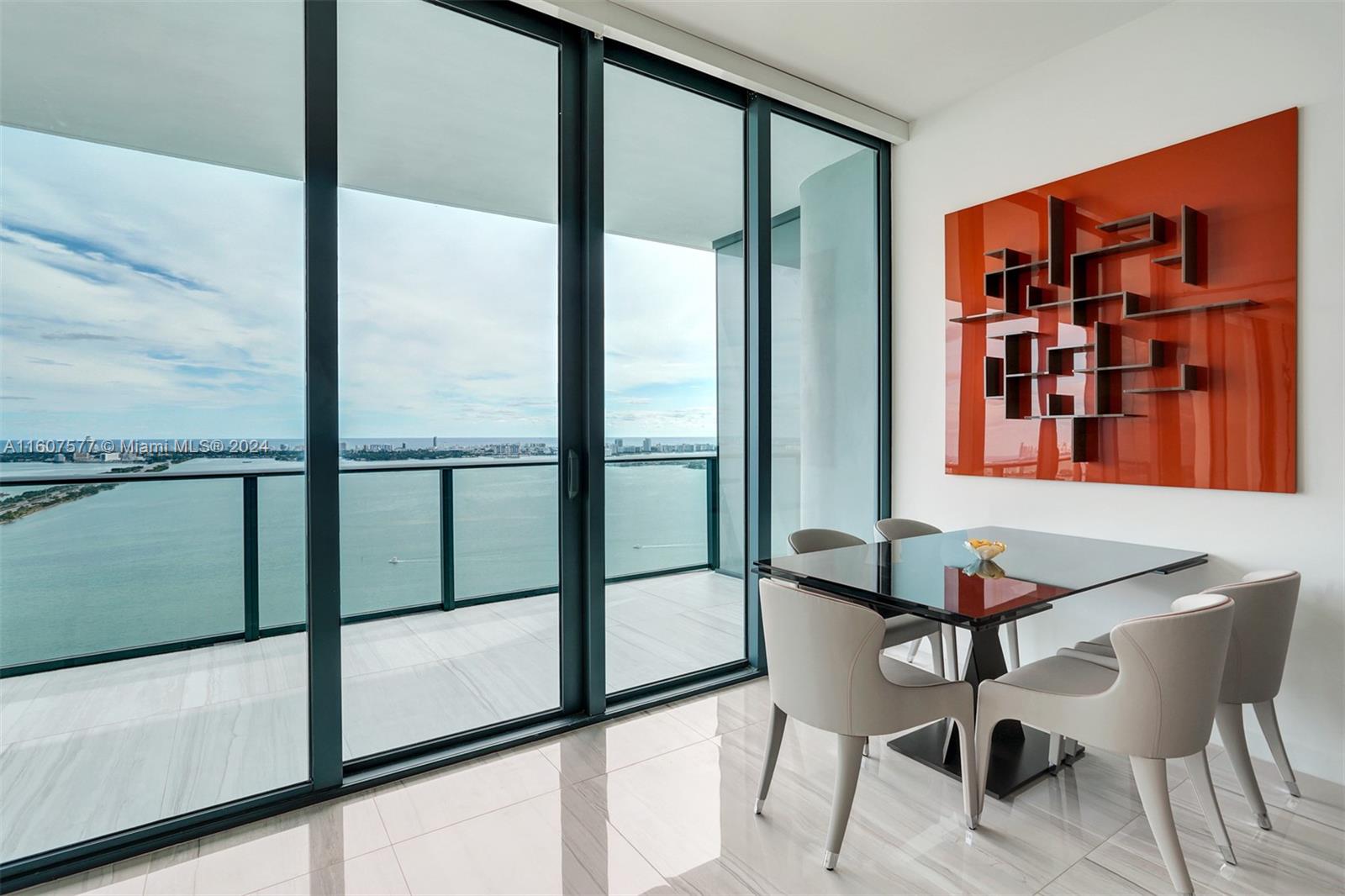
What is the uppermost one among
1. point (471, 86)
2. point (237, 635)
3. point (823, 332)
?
point (471, 86)

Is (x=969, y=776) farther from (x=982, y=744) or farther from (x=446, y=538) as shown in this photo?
(x=446, y=538)

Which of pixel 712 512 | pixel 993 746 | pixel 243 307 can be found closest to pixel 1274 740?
pixel 993 746

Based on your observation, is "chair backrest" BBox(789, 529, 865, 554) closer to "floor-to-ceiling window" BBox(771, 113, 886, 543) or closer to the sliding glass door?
"floor-to-ceiling window" BBox(771, 113, 886, 543)

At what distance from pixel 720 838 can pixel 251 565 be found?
181 centimetres

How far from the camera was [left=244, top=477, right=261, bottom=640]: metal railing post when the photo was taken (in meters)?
2.31

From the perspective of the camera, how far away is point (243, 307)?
2275 millimetres

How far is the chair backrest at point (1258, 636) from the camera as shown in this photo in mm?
2100

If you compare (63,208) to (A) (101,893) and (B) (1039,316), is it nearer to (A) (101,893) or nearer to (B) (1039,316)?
(A) (101,893)

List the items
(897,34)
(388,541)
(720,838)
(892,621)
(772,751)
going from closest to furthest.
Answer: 1. (720,838)
2. (772,751)
3. (388,541)
4. (892,621)
5. (897,34)

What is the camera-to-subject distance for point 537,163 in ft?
9.47

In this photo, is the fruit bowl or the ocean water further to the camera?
the fruit bowl

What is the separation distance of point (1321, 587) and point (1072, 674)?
1144 mm

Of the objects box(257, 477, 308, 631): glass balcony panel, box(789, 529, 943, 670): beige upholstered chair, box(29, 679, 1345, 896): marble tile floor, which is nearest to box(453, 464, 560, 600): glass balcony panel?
box(257, 477, 308, 631): glass balcony panel

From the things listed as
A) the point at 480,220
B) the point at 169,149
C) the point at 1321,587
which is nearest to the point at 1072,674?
the point at 1321,587
